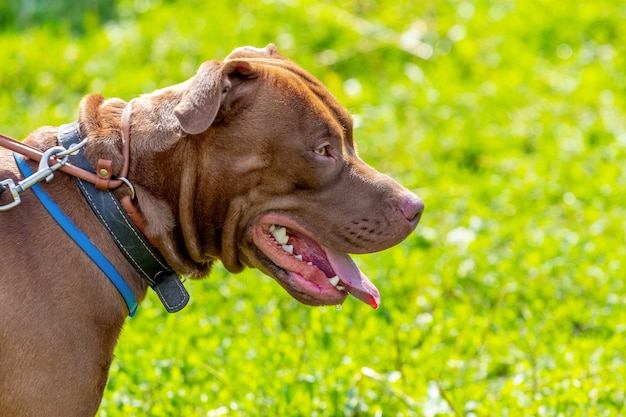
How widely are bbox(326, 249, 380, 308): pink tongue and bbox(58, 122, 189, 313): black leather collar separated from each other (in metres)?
0.73

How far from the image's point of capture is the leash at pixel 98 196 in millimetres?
3621

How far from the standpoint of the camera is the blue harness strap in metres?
3.62

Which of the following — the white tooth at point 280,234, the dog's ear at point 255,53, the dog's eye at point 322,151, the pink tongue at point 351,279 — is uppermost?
the dog's ear at point 255,53

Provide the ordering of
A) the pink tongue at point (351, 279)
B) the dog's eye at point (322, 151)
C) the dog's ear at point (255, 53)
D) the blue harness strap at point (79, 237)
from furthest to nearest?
1. the dog's ear at point (255, 53)
2. the pink tongue at point (351, 279)
3. the dog's eye at point (322, 151)
4. the blue harness strap at point (79, 237)

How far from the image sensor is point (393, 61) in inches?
354

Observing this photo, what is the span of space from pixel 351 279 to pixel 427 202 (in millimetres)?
2970

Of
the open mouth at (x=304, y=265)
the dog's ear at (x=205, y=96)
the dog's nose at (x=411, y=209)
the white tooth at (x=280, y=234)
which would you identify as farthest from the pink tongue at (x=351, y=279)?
the dog's ear at (x=205, y=96)

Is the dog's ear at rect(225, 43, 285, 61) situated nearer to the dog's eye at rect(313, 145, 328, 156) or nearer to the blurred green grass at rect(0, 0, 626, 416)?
the dog's eye at rect(313, 145, 328, 156)

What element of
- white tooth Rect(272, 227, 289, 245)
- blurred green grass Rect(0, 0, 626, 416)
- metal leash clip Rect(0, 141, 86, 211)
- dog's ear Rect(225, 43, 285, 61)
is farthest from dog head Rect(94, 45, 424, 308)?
blurred green grass Rect(0, 0, 626, 416)

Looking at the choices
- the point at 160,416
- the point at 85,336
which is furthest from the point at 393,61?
the point at 85,336

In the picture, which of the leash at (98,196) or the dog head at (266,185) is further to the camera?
the dog head at (266,185)

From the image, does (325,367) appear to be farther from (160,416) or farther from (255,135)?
(255,135)

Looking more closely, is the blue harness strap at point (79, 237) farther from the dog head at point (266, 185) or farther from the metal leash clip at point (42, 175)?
the dog head at point (266, 185)

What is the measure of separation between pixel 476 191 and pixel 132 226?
3953 mm
